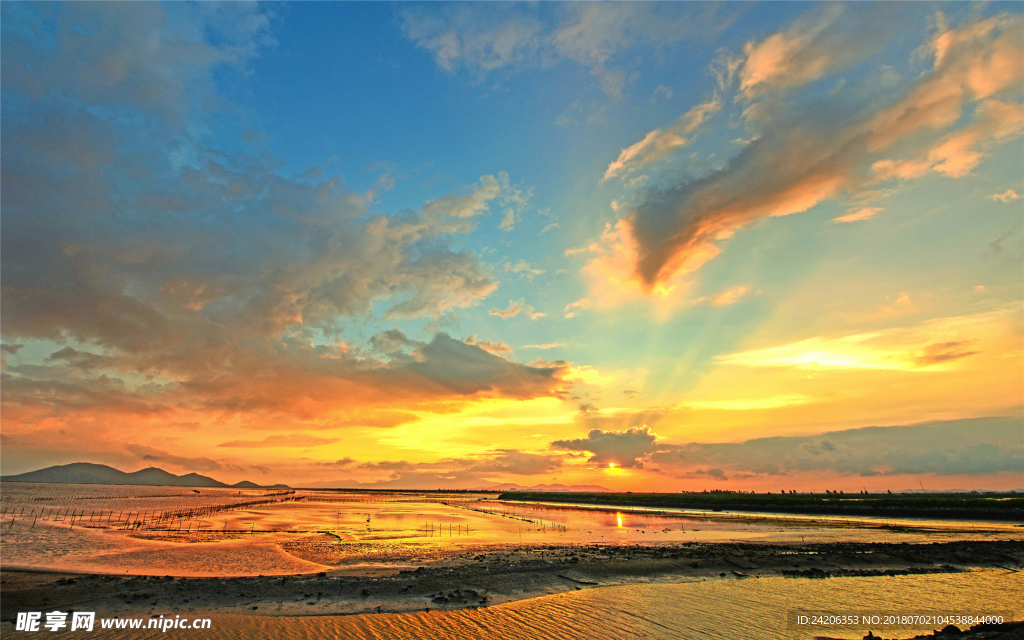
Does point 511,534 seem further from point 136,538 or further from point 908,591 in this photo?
point 136,538

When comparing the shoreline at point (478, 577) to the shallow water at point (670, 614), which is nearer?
the shallow water at point (670, 614)

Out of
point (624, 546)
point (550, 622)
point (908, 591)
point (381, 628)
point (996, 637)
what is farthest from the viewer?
point (624, 546)

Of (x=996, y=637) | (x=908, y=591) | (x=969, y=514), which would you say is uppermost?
(x=996, y=637)

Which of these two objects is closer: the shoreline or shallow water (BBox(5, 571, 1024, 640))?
shallow water (BBox(5, 571, 1024, 640))

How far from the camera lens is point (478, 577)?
82.0ft

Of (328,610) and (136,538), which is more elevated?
(328,610)

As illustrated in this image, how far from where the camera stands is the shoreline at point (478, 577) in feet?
63.7

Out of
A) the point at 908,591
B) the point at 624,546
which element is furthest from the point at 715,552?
the point at 908,591

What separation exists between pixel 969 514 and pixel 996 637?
312 feet

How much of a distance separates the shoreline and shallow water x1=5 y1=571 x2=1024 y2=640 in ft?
4.86

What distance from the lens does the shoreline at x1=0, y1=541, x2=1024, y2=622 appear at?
19422 millimetres

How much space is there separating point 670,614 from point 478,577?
11083mm

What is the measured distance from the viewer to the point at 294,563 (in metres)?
30.8

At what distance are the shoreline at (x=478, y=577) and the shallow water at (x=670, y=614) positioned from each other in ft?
4.86
